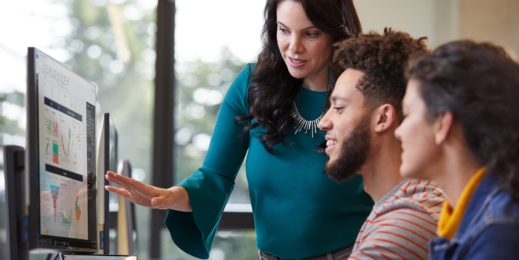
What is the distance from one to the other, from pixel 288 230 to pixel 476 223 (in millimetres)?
877

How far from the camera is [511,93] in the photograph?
4.08ft

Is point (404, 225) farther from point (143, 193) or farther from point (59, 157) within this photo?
point (59, 157)

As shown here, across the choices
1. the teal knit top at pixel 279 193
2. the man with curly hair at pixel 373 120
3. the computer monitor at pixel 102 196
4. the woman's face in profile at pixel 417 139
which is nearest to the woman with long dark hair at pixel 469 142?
the woman's face in profile at pixel 417 139

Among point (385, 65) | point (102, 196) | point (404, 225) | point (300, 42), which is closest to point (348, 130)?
point (385, 65)

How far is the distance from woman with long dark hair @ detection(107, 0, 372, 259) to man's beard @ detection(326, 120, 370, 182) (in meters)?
0.29

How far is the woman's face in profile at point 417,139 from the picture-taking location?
134 centimetres

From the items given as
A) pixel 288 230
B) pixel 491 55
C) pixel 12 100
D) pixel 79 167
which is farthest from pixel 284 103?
pixel 12 100

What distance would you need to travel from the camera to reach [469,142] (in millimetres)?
1279

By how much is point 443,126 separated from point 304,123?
33.6 inches

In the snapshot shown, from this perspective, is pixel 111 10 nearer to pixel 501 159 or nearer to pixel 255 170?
pixel 255 170

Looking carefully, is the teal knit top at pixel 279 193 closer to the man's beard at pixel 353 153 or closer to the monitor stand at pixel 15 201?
the man's beard at pixel 353 153

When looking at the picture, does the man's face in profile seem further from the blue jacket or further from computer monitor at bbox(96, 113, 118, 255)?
computer monitor at bbox(96, 113, 118, 255)

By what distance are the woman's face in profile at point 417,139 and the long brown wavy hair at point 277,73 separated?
721mm

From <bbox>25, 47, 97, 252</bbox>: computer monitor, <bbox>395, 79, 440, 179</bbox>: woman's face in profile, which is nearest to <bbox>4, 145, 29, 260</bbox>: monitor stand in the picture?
<bbox>25, 47, 97, 252</bbox>: computer monitor
